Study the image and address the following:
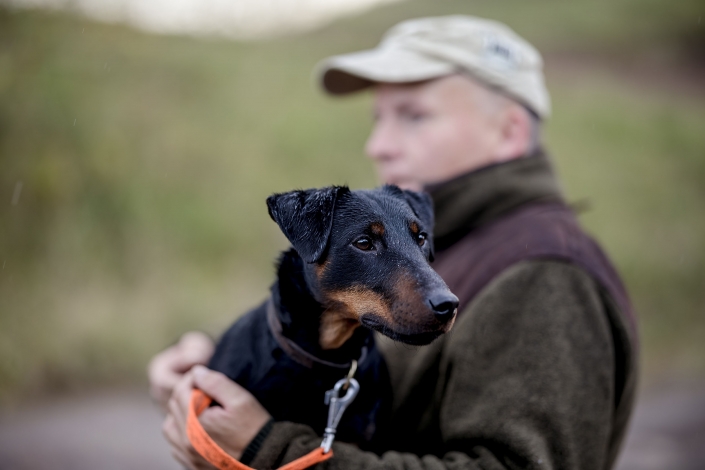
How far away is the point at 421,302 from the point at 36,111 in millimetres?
5703

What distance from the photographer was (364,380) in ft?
6.98

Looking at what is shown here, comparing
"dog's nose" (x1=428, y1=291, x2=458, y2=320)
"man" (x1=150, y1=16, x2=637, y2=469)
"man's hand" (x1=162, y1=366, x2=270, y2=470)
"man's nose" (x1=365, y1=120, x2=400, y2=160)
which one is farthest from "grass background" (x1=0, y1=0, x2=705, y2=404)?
"dog's nose" (x1=428, y1=291, x2=458, y2=320)

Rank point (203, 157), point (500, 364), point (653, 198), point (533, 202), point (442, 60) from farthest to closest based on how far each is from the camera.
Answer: point (653, 198)
point (203, 157)
point (442, 60)
point (533, 202)
point (500, 364)

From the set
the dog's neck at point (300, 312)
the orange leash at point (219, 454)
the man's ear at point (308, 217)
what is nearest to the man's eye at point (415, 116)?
the man's ear at point (308, 217)

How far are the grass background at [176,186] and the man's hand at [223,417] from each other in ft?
12.5

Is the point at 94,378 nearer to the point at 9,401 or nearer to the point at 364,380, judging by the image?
the point at 9,401

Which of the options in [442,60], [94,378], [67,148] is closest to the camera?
[442,60]

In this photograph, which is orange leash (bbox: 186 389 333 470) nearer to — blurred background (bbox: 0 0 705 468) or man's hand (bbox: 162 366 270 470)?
man's hand (bbox: 162 366 270 470)

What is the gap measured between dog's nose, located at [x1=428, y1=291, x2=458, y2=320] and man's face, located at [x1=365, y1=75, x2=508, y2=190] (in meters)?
1.35

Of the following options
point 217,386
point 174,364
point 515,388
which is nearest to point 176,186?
point 174,364

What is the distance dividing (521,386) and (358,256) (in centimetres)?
79

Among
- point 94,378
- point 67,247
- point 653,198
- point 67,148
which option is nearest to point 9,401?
point 94,378

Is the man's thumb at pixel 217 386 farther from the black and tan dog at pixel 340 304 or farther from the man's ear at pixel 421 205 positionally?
the man's ear at pixel 421 205

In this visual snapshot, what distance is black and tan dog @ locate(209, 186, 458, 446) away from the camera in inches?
68.3
